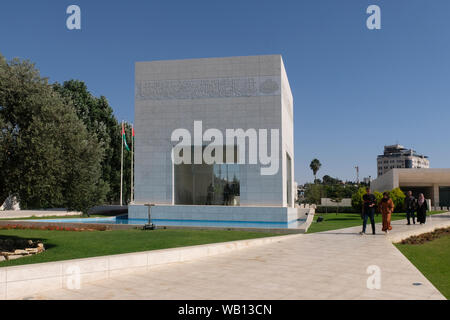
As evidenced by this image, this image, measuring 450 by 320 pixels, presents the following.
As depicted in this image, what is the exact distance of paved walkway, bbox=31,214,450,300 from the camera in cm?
591

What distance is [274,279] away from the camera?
700 centimetres

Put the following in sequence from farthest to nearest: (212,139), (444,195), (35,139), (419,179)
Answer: (444,195), (419,179), (212,139), (35,139)

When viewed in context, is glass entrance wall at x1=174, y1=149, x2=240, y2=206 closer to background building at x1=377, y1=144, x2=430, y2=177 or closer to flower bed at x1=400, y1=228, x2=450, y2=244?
flower bed at x1=400, y1=228, x2=450, y2=244

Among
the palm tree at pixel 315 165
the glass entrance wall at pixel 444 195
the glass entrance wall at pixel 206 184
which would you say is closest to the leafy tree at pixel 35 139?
the glass entrance wall at pixel 206 184

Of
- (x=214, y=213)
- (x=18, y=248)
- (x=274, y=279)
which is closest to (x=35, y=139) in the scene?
(x=18, y=248)

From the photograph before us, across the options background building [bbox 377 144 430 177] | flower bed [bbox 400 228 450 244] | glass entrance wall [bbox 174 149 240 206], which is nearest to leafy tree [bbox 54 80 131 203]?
glass entrance wall [bbox 174 149 240 206]

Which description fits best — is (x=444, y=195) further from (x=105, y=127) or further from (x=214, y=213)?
(x=105, y=127)

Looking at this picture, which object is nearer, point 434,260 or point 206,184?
point 434,260

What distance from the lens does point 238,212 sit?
25.4 m

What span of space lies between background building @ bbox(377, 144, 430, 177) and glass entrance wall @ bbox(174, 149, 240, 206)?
6434 inches

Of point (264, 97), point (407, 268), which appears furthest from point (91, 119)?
point (407, 268)

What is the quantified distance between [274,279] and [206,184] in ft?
73.2

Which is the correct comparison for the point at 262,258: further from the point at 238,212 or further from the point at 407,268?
the point at 238,212

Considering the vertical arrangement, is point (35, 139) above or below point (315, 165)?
below
